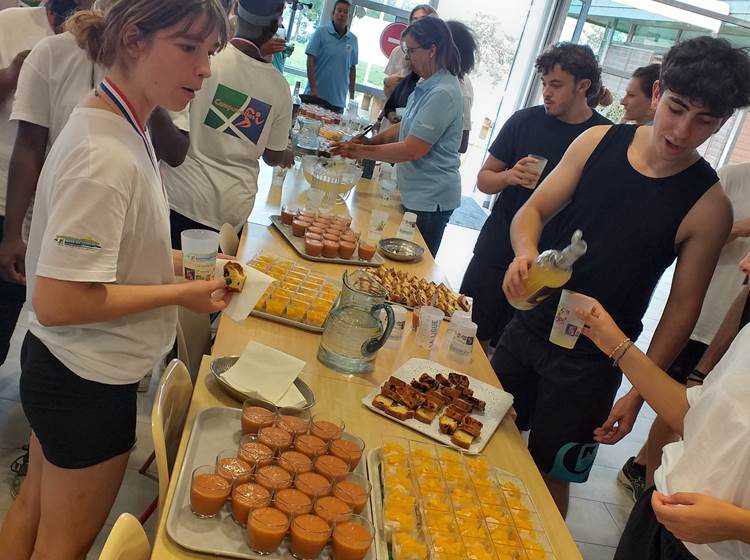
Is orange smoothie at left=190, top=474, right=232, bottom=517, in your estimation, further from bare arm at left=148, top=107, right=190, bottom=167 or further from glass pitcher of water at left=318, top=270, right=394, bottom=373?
bare arm at left=148, top=107, right=190, bottom=167

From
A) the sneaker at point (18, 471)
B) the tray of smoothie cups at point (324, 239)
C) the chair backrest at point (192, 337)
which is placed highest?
the tray of smoothie cups at point (324, 239)

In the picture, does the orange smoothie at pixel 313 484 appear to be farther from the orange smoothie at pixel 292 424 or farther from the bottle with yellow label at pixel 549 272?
the bottle with yellow label at pixel 549 272

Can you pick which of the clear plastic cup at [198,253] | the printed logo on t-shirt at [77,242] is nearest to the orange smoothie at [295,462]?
the clear plastic cup at [198,253]

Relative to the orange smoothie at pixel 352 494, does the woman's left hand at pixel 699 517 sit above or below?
above

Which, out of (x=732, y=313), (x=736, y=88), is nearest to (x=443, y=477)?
(x=736, y=88)

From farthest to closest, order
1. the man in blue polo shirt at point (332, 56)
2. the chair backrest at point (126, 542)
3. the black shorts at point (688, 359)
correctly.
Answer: the man in blue polo shirt at point (332, 56) < the black shorts at point (688, 359) < the chair backrest at point (126, 542)

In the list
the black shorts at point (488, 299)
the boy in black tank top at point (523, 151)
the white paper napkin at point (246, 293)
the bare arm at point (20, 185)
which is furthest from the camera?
the black shorts at point (488, 299)

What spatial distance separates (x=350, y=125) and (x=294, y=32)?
4.42 metres

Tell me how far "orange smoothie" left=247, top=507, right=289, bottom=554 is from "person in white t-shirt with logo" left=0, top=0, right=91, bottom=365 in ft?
4.49

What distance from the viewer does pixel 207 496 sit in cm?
119

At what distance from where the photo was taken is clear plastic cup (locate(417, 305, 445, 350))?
7.03 feet

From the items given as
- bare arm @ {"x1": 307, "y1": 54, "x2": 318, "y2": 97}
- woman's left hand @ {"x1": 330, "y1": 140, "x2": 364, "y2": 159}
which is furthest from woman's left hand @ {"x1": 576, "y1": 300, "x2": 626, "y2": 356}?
bare arm @ {"x1": 307, "y1": 54, "x2": 318, "y2": 97}

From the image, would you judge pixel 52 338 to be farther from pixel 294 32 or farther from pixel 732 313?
pixel 294 32

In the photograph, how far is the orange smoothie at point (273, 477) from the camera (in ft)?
4.19
